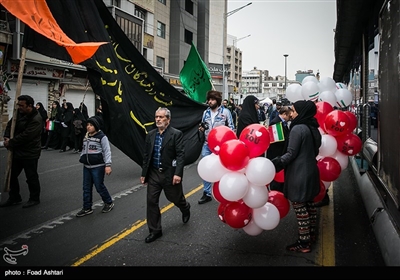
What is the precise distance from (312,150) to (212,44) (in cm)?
5136

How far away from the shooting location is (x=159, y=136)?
15.2ft

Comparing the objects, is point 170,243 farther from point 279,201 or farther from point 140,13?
point 140,13

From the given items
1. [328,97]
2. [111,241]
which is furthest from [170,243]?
[328,97]

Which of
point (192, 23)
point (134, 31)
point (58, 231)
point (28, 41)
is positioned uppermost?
point (192, 23)

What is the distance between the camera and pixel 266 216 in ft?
12.8

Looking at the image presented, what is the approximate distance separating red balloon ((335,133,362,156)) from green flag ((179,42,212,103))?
6780 millimetres

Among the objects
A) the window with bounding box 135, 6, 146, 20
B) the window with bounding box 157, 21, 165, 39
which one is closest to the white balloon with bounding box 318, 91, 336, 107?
the window with bounding box 135, 6, 146, 20

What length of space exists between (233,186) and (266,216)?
58cm

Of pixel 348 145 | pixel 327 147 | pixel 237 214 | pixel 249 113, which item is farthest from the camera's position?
pixel 249 113

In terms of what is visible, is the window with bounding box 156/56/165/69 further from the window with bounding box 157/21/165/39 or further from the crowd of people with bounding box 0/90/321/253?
the crowd of people with bounding box 0/90/321/253

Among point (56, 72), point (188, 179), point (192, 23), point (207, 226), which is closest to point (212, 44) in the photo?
point (192, 23)

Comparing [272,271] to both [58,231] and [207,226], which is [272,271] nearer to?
[207,226]

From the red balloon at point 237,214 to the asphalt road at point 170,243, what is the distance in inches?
15.7

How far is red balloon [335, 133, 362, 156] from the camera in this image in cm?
528
